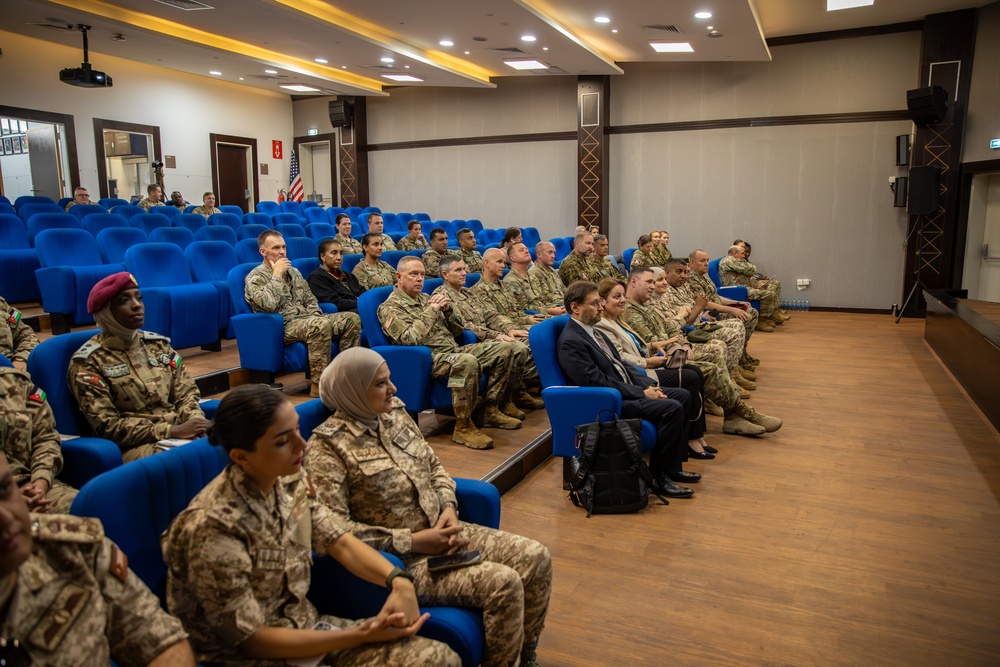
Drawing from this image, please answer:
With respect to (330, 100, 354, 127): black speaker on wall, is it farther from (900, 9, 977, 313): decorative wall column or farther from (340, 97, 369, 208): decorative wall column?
(900, 9, 977, 313): decorative wall column

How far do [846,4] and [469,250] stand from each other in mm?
5252

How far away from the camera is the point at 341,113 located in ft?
43.5

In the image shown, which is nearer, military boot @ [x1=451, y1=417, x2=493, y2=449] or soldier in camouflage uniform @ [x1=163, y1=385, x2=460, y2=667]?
soldier in camouflage uniform @ [x1=163, y1=385, x2=460, y2=667]

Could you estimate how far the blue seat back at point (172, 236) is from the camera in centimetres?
653

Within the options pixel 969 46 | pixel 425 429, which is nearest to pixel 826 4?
pixel 969 46

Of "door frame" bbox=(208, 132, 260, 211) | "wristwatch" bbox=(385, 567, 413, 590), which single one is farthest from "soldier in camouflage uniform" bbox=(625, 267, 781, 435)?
"door frame" bbox=(208, 132, 260, 211)

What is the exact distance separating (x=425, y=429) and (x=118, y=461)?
2.28m

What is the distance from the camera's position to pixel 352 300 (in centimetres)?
549

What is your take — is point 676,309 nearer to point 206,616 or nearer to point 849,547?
point 849,547

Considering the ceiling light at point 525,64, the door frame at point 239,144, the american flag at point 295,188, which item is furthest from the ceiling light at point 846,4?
the door frame at point 239,144

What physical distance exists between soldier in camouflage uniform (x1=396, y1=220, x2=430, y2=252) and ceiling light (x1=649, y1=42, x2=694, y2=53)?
3.83 m

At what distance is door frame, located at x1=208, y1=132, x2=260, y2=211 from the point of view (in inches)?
515

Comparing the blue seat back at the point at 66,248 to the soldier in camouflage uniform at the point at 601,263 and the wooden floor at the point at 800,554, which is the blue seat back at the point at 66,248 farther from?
the soldier in camouflage uniform at the point at 601,263

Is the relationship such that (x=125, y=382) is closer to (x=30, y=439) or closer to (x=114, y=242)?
(x=30, y=439)
